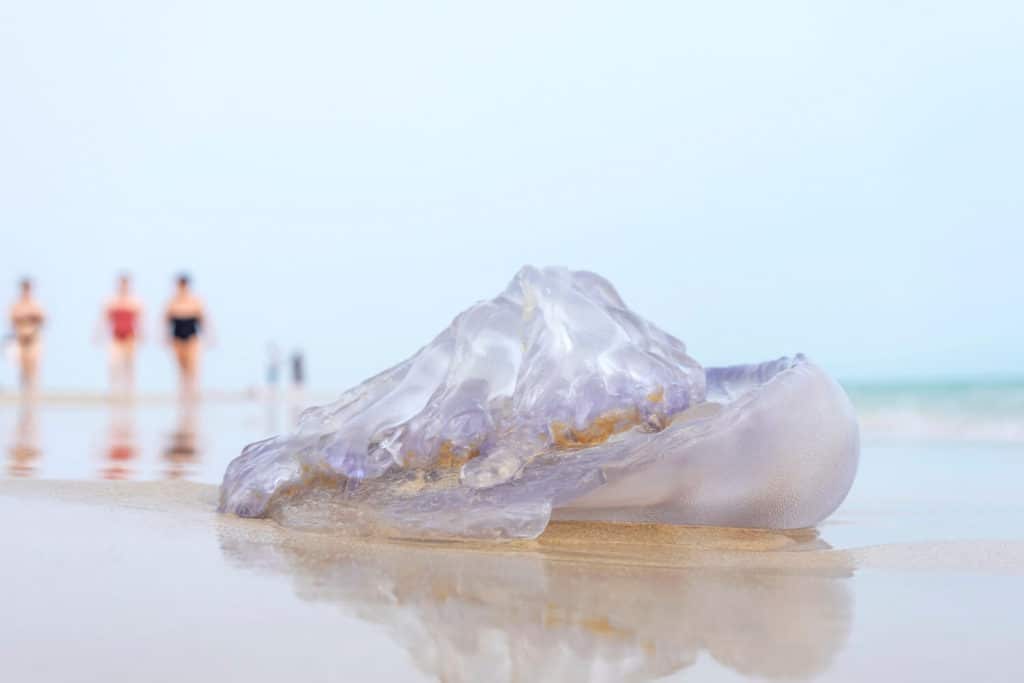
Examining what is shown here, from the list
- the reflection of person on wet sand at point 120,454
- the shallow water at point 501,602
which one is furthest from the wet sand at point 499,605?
the reflection of person on wet sand at point 120,454

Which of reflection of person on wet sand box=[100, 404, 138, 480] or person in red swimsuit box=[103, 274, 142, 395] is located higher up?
person in red swimsuit box=[103, 274, 142, 395]

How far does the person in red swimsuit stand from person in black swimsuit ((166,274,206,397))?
0.91 metres

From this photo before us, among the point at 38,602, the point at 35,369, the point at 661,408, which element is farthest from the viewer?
the point at 35,369

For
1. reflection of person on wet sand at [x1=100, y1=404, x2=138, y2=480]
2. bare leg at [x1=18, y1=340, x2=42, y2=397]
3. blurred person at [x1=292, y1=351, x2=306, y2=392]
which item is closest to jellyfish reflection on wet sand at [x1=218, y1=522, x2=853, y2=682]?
reflection of person on wet sand at [x1=100, y1=404, x2=138, y2=480]

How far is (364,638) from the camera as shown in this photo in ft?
3.74

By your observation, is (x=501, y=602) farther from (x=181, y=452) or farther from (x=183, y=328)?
(x=183, y=328)

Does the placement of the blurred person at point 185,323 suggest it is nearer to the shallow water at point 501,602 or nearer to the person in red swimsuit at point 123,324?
the person in red swimsuit at point 123,324

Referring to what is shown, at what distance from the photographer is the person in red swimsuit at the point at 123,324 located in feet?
45.9

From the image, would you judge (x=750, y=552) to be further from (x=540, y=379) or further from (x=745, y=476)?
(x=540, y=379)

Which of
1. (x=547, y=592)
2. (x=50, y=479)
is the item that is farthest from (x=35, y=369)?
(x=547, y=592)

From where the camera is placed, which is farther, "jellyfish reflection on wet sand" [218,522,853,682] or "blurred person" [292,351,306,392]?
"blurred person" [292,351,306,392]

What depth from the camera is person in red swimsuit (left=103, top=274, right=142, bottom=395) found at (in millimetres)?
13991

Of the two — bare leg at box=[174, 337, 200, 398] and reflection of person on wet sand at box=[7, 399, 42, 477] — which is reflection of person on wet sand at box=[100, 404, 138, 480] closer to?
reflection of person on wet sand at box=[7, 399, 42, 477]

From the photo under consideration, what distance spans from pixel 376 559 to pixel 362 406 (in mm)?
662
